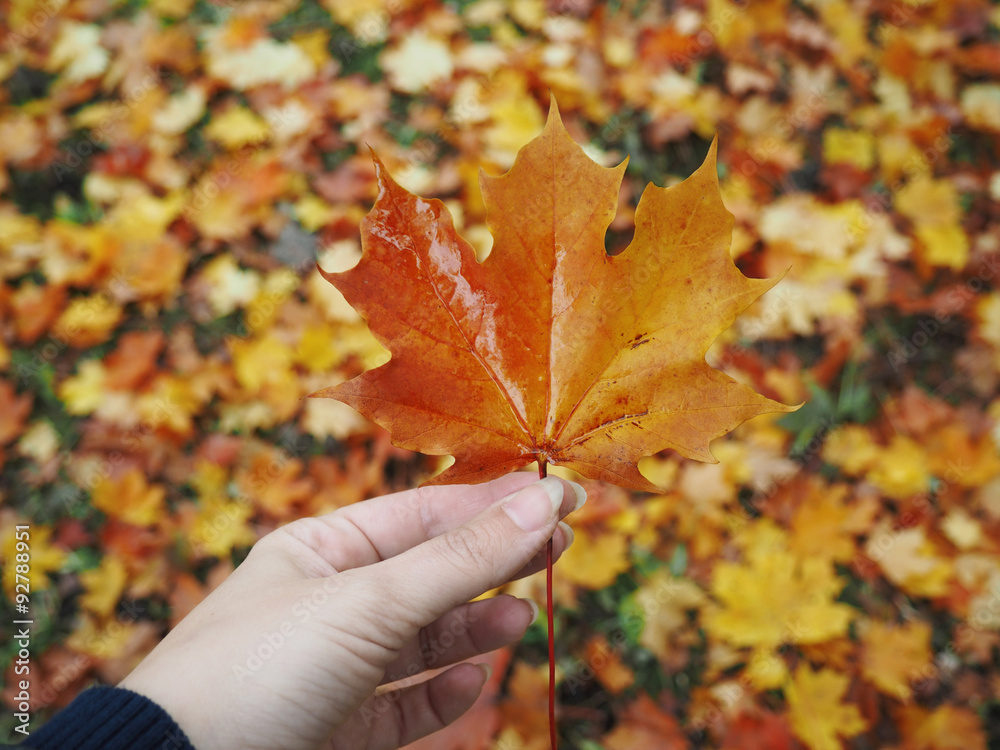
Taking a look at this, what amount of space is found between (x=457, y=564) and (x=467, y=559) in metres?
0.02

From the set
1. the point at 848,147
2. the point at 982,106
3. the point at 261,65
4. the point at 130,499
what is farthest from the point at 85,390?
the point at 982,106

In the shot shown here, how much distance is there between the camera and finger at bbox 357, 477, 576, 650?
1269 millimetres

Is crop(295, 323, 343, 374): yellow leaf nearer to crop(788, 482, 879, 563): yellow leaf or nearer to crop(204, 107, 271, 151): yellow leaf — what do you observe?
crop(204, 107, 271, 151): yellow leaf

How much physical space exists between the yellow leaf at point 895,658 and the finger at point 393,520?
1.46 meters

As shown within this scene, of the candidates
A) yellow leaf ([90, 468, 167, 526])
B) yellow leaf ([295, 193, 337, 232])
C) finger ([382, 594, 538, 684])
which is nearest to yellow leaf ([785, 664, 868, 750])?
finger ([382, 594, 538, 684])

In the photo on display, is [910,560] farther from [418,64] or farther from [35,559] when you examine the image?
[35,559]

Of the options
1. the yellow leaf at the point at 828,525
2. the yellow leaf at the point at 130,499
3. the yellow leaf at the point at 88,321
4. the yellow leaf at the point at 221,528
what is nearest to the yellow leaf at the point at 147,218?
the yellow leaf at the point at 88,321

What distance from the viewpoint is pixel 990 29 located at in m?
3.14

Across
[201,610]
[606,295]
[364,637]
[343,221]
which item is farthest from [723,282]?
[343,221]

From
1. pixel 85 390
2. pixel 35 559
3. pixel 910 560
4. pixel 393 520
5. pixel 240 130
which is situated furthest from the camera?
pixel 240 130

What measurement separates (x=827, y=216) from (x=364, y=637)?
2613mm

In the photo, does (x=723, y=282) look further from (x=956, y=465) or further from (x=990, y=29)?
(x=990, y=29)

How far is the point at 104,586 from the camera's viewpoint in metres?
2.49

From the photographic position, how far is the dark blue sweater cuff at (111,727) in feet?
3.84
